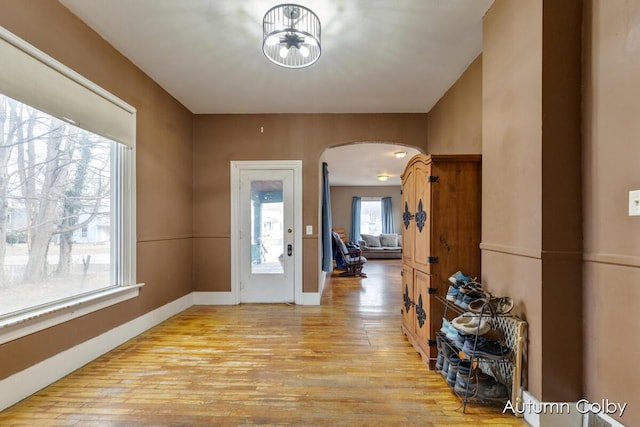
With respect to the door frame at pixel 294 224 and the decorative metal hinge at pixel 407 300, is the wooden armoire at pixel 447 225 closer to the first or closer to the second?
the decorative metal hinge at pixel 407 300

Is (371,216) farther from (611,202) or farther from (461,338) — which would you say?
Result: (611,202)

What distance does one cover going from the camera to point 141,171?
3139mm

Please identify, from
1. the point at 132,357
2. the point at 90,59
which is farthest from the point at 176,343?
the point at 90,59

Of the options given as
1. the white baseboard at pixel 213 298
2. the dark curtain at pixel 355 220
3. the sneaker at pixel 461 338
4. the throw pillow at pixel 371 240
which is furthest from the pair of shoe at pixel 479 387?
Answer: the dark curtain at pixel 355 220

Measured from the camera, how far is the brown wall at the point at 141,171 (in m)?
1.99

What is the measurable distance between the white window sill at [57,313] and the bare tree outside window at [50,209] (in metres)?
0.08

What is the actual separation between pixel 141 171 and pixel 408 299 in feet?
9.99

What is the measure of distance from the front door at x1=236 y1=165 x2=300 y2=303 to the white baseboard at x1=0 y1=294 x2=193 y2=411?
1.35 meters

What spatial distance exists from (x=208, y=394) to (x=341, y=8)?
2.89m

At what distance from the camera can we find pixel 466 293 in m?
1.98

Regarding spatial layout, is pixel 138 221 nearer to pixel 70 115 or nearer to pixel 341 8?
pixel 70 115

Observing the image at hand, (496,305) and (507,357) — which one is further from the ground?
(496,305)

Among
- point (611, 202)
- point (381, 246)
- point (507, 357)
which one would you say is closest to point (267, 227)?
point (507, 357)

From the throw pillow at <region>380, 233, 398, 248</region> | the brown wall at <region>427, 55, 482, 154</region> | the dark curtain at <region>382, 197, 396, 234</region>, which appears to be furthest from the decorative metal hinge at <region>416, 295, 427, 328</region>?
the dark curtain at <region>382, 197, 396, 234</region>
